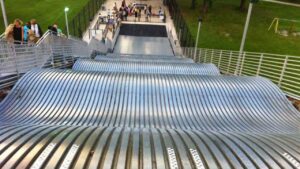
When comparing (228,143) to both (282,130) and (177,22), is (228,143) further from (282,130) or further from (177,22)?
(177,22)

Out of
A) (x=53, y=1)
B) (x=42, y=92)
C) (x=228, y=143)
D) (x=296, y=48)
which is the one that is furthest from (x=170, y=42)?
(x=228, y=143)

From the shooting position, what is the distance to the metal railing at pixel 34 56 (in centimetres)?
786

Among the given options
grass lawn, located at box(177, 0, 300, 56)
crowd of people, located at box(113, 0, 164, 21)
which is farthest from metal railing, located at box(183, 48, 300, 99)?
crowd of people, located at box(113, 0, 164, 21)

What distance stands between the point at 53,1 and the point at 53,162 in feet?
138

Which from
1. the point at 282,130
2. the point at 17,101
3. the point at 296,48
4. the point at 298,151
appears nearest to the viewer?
the point at 298,151

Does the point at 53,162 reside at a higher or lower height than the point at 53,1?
lower

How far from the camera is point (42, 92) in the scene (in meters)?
6.89

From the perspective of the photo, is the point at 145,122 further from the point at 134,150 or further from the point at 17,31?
the point at 17,31

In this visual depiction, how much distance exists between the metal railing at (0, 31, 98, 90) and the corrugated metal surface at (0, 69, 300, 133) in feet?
3.13

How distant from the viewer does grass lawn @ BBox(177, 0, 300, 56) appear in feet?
92.6

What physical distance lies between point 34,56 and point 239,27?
1118 inches

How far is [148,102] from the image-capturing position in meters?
6.96

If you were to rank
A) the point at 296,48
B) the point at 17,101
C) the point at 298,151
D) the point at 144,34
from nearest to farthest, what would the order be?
the point at 298,151, the point at 17,101, the point at 296,48, the point at 144,34

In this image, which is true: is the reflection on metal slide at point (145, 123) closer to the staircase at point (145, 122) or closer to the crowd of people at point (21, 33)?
the staircase at point (145, 122)
